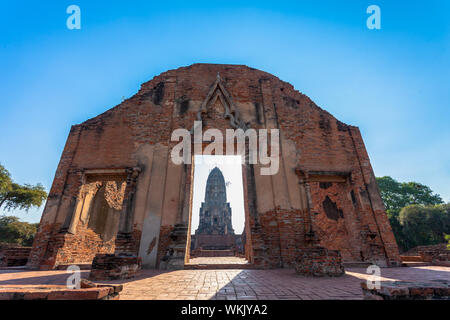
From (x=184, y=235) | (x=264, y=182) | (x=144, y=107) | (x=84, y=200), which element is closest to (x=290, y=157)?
(x=264, y=182)

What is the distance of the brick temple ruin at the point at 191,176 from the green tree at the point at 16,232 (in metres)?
18.2

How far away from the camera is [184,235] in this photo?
706 centimetres

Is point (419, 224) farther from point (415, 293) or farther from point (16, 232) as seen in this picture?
point (16, 232)

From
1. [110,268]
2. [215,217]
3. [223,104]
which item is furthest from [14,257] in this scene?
[215,217]

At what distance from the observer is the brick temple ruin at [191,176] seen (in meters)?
7.23

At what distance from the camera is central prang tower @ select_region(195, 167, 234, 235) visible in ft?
113

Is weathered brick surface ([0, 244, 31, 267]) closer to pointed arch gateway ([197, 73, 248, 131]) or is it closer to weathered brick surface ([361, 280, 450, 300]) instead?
pointed arch gateway ([197, 73, 248, 131])

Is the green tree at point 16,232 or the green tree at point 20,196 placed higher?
the green tree at point 20,196

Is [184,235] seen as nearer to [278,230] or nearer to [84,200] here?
[278,230]

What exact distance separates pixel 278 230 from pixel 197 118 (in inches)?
212

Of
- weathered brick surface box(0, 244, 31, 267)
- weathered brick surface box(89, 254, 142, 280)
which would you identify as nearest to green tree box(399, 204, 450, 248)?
weathered brick surface box(89, 254, 142, 280)

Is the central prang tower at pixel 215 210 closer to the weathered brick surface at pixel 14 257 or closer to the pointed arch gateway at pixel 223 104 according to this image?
the weathered brick surface at pixel 14 257

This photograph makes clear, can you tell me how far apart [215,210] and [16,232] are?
24036 mm

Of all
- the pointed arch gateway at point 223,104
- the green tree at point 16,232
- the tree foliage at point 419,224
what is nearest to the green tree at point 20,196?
the green tree at point 16,232
